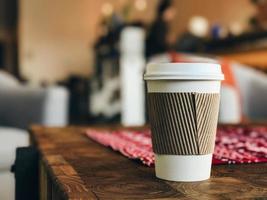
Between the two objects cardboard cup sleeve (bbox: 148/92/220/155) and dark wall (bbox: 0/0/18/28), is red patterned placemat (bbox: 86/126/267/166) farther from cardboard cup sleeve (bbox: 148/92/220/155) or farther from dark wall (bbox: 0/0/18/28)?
dark wall (bbox: 0/0/18/28)

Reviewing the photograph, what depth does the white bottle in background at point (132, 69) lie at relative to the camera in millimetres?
5145

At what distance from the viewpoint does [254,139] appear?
121cm

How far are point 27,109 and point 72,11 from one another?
7543mm

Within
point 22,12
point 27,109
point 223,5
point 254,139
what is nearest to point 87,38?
point 22,12

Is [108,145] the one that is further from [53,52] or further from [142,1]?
[53,52]

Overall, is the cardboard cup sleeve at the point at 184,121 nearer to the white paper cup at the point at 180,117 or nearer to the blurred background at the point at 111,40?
the white paper cup at the point at 180,117

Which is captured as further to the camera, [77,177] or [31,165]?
[31,165]

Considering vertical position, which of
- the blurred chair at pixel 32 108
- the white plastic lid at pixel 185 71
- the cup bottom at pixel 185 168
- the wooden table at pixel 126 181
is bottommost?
the blurred chair at pixel 32 108

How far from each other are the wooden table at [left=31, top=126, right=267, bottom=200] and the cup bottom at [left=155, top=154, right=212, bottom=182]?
1cm

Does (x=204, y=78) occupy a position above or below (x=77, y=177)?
above

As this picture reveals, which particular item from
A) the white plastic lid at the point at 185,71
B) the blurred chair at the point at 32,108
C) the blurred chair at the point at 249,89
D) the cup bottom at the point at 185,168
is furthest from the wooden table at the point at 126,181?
→ the blurred chair at the point at 249,89

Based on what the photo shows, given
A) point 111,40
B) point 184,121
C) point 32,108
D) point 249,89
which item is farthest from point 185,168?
point 111,40

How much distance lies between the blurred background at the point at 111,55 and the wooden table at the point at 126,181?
0.20 m

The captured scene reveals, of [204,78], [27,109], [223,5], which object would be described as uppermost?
[223,5]
